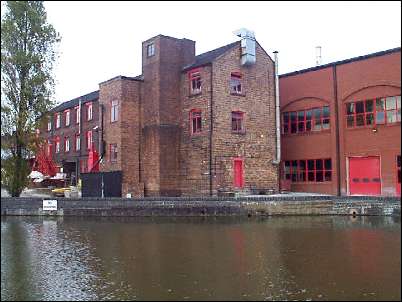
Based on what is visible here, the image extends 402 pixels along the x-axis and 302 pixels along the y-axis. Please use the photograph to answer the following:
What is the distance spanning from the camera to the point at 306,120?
3062cm

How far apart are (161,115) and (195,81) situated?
305 cm

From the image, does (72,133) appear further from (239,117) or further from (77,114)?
(239,117)

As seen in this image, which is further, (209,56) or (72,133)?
(72,133)

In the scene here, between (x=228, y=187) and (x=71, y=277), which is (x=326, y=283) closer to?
(x=71, y=277)

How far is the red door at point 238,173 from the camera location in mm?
27547

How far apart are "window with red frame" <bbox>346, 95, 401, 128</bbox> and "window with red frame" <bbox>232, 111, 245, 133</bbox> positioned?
6.54 m

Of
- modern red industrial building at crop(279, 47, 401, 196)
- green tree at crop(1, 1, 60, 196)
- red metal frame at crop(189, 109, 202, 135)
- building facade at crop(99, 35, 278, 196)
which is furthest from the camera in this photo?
red metal frame at crop(189, 109, 202, 135)

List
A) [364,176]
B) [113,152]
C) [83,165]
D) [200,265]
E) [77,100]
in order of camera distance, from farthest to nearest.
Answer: [77,100]
[83,165]
[113,152]
[364,176]
[200,265]

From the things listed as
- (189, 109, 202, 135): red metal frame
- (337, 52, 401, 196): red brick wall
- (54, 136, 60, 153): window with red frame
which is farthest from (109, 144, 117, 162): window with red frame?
(54, 136, 60, 153): window with red frame

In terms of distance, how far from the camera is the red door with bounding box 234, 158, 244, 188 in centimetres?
2755

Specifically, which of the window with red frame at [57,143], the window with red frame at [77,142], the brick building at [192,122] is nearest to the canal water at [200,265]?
the brick building at [192,122]

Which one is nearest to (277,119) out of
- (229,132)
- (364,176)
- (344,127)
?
(229,132)

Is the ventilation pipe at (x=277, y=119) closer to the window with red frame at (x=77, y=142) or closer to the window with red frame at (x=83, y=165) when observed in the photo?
the window with red frame at (x=83, y=165)

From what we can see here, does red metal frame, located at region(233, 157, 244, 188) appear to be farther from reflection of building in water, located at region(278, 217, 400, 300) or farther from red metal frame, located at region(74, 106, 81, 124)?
red metal frame, located at region(74, 106, 81, 124)
